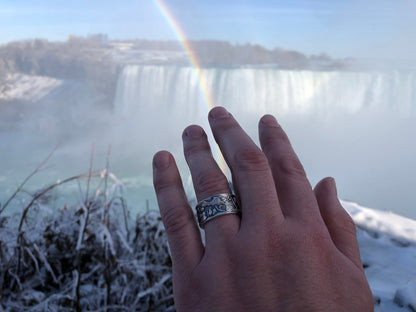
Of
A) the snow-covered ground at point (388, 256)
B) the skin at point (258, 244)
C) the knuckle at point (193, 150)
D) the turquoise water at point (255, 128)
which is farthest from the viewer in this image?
the turquoise water at point (255, 128)

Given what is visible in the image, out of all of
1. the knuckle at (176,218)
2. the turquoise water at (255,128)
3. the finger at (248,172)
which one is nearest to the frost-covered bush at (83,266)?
the knuckle at (176,218)

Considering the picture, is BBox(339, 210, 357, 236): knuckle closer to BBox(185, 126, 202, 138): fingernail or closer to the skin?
the skin

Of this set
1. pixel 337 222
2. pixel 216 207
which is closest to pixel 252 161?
pixel 216 207

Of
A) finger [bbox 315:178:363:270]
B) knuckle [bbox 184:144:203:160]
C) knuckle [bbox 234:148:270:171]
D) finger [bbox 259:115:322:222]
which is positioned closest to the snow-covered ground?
finger [bbox 315:178:363:270]

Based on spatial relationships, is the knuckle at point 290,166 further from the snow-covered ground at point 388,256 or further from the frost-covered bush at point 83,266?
the frost-covered bush at point 83,266

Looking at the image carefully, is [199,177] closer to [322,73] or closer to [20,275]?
[20,275]

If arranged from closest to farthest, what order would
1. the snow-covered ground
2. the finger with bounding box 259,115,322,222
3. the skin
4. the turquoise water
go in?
the skin
the finger with bounding box 259,115,322,222
the snow-covered ground
the turquoise water

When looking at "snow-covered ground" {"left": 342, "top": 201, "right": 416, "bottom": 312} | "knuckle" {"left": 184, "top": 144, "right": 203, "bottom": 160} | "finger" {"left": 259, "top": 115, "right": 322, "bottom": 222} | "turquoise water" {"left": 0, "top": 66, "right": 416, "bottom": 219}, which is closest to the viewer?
"finger" {"left": 259, "top": 115, "right": 322, "bottom": 222}

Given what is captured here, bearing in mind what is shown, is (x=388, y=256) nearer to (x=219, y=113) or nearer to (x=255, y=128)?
(x=219, y=113)
